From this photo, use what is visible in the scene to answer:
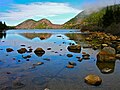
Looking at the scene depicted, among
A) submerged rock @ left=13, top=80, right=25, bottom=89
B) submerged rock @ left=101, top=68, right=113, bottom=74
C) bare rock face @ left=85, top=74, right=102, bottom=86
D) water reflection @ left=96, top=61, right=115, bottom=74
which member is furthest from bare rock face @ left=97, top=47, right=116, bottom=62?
submerged rock @ left=13, top=80, right=25, bottom=89

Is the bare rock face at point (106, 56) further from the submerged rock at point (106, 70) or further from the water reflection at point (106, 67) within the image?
the submerged rock at point (106, 70)

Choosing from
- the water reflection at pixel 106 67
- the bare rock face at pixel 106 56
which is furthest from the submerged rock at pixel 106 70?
the bare rock face at pixel 106 56

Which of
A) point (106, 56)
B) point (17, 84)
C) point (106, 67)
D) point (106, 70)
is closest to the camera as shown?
point (17, 84)

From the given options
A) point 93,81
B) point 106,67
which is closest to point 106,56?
point 106,67

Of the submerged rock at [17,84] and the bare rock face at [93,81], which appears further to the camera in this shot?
the bare rock face at [93,81]

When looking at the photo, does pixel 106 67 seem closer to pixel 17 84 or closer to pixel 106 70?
pixel 106 70

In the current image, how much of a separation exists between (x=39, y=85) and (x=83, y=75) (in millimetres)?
4784

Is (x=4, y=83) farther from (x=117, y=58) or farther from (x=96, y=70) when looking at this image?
(x=117, y=58)

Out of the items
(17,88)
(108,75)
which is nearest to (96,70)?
(108,75)

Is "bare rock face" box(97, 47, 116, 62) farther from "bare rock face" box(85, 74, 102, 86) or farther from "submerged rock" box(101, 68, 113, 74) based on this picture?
"bare rock face" box(85, 74, 102, 86)

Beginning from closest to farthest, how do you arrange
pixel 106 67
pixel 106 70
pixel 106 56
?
pixel 106 70, pixel 106 67, pixel 106 56

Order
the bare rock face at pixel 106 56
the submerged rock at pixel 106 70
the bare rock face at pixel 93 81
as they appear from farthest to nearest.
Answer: the bare rock face at pixel 106 56
the submerged rock at pixel 106 70
the bare rock face at pixel 93 81

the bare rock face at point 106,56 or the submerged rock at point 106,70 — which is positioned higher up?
the bare rock face at point 106,56

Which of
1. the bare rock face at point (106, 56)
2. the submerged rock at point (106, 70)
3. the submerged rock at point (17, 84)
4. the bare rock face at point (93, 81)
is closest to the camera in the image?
the submerged rock at point (17, 84)
